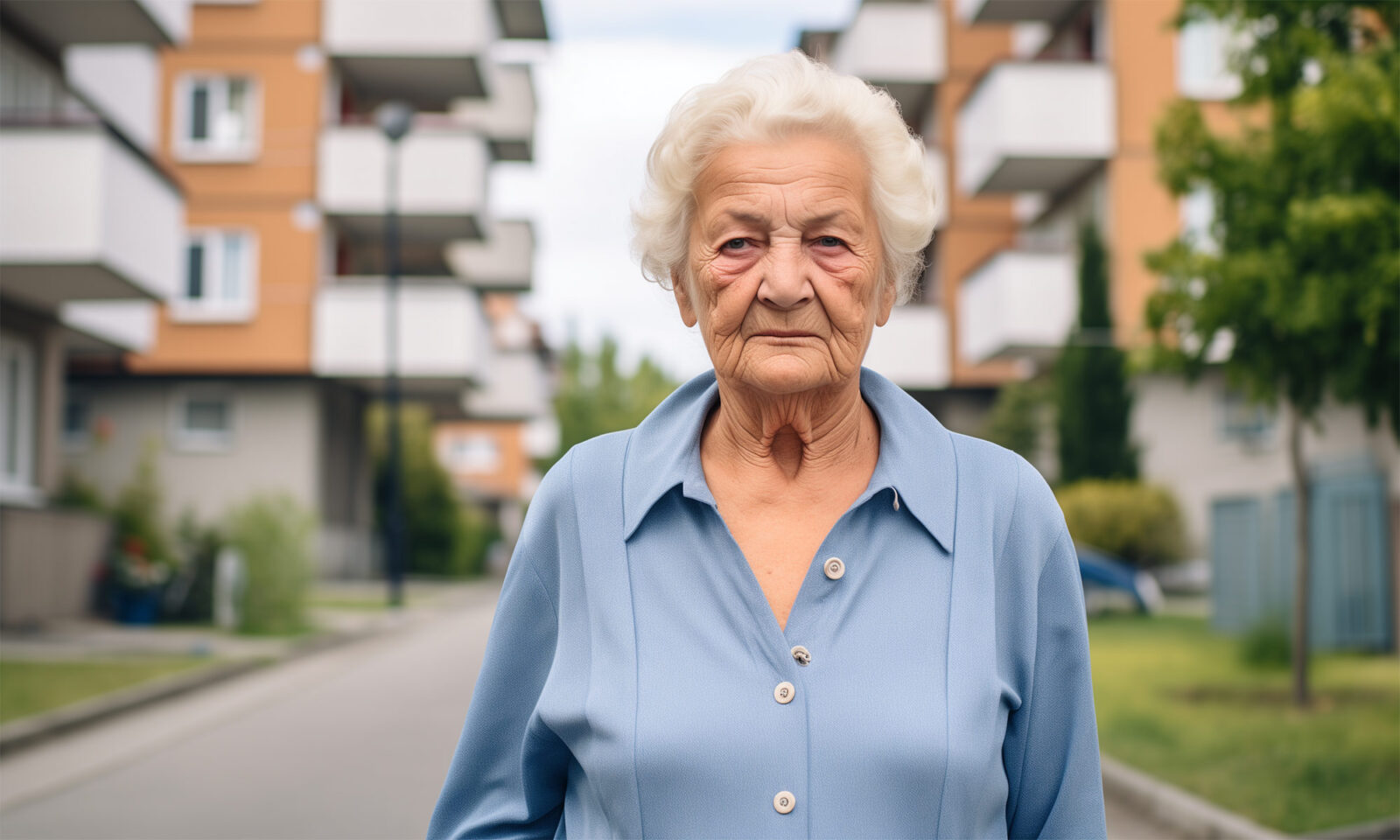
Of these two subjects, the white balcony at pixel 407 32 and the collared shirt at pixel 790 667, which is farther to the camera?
the white balcony at pixel 407 32

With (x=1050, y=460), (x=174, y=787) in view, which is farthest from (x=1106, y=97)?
(x=174, y=787)

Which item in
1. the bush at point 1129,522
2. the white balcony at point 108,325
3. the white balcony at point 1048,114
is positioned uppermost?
the white balcony at point 1048,114

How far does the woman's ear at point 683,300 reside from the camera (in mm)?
2352

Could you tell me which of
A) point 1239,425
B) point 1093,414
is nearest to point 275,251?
point 1093,414

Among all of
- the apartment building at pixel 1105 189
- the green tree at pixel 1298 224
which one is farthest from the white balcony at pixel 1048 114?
the green tree at pixel 1298 224

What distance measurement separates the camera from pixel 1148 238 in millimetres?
25016

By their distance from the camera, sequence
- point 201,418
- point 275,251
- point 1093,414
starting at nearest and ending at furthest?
point 1093,414, point 275,251, point 201,418

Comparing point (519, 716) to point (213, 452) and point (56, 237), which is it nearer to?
point (56, 237)

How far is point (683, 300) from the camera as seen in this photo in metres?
2.37

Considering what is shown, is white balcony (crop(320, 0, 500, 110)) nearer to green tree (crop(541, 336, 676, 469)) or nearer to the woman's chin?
the woman's chin

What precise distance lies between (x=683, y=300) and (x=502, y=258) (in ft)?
112

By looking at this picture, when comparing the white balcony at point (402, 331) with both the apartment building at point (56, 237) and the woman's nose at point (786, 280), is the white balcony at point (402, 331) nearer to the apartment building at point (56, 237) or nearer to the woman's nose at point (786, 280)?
the apartment building at point (56, 237)

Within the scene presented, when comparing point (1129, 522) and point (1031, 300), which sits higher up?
point (1031, 300)

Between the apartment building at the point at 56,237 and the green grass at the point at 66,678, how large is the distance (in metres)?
3.81
